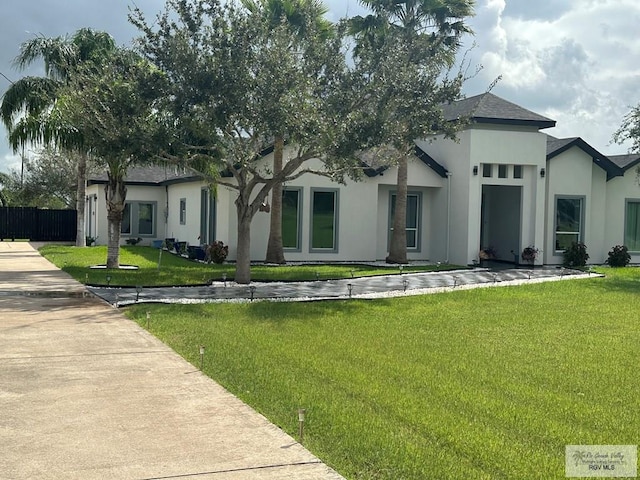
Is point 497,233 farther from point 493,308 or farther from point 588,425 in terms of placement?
point 588,425

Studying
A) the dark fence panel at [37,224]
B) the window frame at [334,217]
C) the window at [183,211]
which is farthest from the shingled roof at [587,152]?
the dark fence panel at [37,224]

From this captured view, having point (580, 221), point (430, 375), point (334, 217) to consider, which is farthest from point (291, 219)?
point (430, 375)

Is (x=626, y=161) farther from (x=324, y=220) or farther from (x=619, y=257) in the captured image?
(x=324, y=220)

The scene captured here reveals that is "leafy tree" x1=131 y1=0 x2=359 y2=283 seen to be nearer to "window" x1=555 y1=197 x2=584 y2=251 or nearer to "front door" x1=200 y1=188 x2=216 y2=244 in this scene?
"front door" x1=200 y1=188 x2=216 y2=244

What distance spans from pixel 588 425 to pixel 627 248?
21.2m

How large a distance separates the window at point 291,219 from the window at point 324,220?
0.51m

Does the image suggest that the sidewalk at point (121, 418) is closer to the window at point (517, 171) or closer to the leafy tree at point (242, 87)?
the leafy tree at point (242, 87)

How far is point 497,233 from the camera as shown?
1017 inches

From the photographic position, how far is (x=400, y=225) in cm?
2302

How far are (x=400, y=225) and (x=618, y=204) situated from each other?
8.65 metres

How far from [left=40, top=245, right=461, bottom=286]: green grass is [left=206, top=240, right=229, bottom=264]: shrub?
316 millimetres

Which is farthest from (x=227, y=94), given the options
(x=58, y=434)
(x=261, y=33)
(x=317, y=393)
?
(x=58, y=434)

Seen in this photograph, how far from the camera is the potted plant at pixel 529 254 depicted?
23250 mm

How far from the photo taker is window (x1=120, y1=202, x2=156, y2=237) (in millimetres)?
32281
